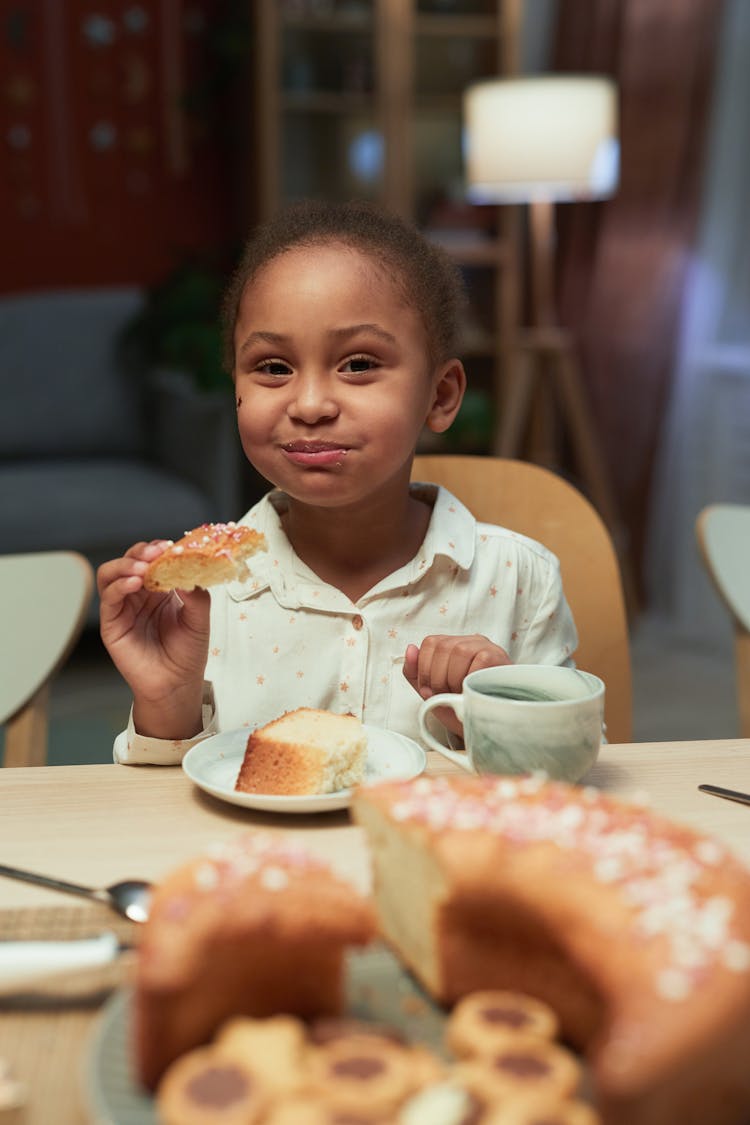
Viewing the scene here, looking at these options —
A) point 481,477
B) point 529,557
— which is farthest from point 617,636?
point 481,477

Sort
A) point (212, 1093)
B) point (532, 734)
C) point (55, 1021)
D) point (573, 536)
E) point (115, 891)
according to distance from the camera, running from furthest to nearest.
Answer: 1. point (573, 536)
2. point (532, 734)
3. point (115, 891)
4. point (55, 1021)
5. point (212, 1093)

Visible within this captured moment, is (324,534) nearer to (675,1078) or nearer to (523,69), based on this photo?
(675,1078)

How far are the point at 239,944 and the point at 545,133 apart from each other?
11.4 ft

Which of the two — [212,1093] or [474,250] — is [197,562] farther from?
[474,250]

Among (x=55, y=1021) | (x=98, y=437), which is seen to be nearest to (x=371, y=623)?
(x=55, y=1021)

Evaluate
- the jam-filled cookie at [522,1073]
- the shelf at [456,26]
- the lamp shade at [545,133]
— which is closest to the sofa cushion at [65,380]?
the lamp shade at [545,133]

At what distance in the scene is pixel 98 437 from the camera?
4422 mm

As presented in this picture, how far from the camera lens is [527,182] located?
3.71m

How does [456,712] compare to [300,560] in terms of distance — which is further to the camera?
[300,560]

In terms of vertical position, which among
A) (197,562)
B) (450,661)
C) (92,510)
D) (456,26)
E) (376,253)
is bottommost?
(92,510)

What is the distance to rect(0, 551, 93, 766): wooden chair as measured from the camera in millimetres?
1383

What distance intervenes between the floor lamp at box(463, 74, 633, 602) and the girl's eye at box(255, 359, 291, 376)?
8.82 feet

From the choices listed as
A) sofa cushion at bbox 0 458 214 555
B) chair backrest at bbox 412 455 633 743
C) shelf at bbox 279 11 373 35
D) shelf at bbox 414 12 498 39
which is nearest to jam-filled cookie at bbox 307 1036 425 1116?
chair backrest at bbox 412 455 633 743

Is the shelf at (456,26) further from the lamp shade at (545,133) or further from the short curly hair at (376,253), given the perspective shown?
the short curly hair at (376,253)
